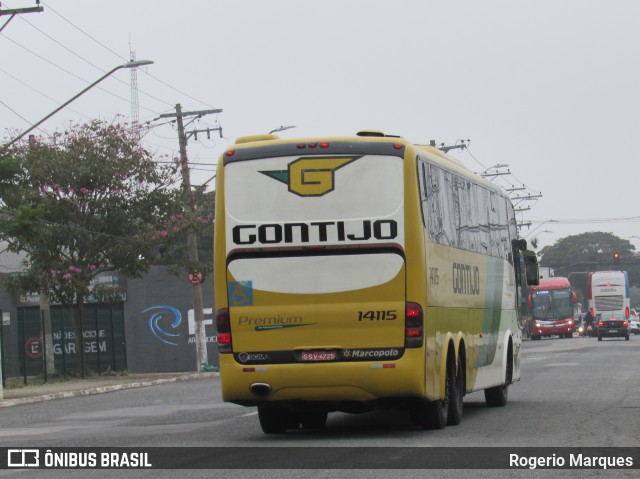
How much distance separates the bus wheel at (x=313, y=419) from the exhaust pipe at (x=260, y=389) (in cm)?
217

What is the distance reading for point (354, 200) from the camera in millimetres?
14531

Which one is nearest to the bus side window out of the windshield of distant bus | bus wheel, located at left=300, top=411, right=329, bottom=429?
bus wheel, located at left=300, top=411, right=329, bottom=429

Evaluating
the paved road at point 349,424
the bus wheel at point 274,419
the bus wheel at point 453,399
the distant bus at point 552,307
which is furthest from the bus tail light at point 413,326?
the distant bus at point 552,307

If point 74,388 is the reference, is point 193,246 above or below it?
above

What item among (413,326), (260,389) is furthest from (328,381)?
(413,326)

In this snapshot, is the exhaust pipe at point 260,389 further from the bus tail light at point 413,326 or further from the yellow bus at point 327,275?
the bus tail light at point 413,326

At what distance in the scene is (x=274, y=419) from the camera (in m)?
16.0

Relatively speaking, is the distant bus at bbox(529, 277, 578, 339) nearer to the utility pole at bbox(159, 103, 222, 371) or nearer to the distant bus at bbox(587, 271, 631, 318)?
the distant bus at bbox(587, 271, 631, 318)

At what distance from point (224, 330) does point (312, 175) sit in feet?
6.86

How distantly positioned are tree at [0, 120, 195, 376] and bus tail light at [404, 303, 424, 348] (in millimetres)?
22683

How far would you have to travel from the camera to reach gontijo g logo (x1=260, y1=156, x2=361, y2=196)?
1461 centimetres

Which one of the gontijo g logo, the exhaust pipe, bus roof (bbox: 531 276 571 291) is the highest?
the gontijo g logo

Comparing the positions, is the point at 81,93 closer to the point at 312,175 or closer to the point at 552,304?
the point at 312,175

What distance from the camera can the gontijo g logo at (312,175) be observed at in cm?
1461
